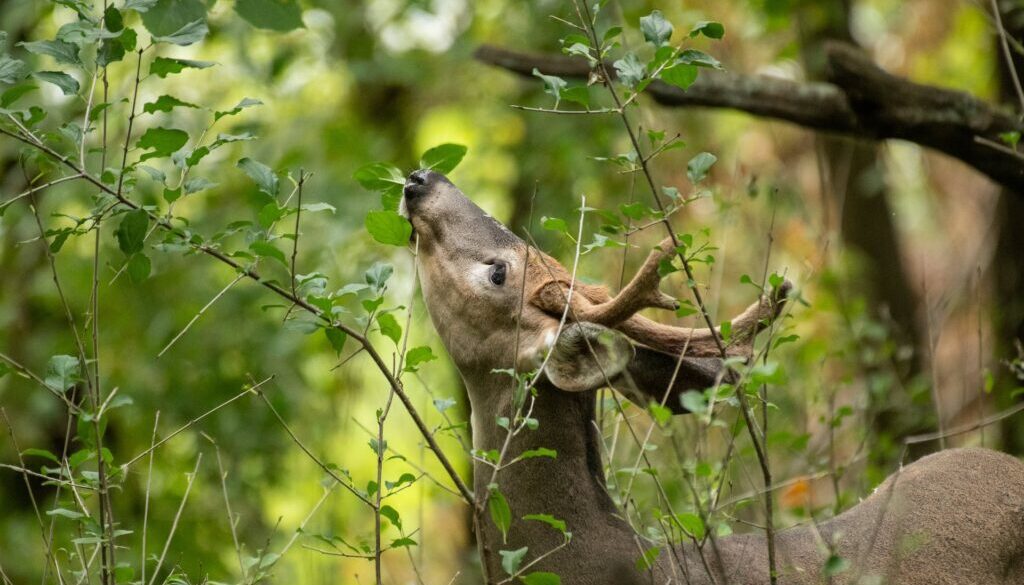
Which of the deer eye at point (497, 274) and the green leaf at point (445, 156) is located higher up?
the green leaf at point (445, 156)

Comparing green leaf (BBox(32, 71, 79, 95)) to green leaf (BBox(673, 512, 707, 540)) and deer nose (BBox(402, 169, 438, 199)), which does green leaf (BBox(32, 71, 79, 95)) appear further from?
green leaf (BBox(673, 512, 707, 540))

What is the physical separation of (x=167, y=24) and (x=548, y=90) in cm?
137

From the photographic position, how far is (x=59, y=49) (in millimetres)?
3363

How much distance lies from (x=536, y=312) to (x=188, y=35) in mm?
1528

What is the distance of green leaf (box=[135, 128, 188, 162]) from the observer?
3.41 meters

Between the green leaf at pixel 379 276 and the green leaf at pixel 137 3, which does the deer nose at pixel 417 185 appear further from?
the green leaf at pixel 137 3

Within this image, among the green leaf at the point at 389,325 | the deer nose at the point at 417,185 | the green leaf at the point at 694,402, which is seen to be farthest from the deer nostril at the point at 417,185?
the green leaf at the point at 694,402

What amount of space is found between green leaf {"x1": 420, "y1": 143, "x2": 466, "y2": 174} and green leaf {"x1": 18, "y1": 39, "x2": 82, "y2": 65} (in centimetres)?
121

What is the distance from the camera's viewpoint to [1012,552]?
4.00 m

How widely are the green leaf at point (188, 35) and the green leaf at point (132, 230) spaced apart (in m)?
0.51

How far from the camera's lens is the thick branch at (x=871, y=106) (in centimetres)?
546

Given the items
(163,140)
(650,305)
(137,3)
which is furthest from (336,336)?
(137,3)

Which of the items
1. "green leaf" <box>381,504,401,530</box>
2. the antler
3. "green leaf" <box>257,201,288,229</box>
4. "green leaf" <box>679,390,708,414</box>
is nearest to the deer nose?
the antler

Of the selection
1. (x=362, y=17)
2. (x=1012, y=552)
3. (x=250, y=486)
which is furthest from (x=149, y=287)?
(x=1012, y=552)
